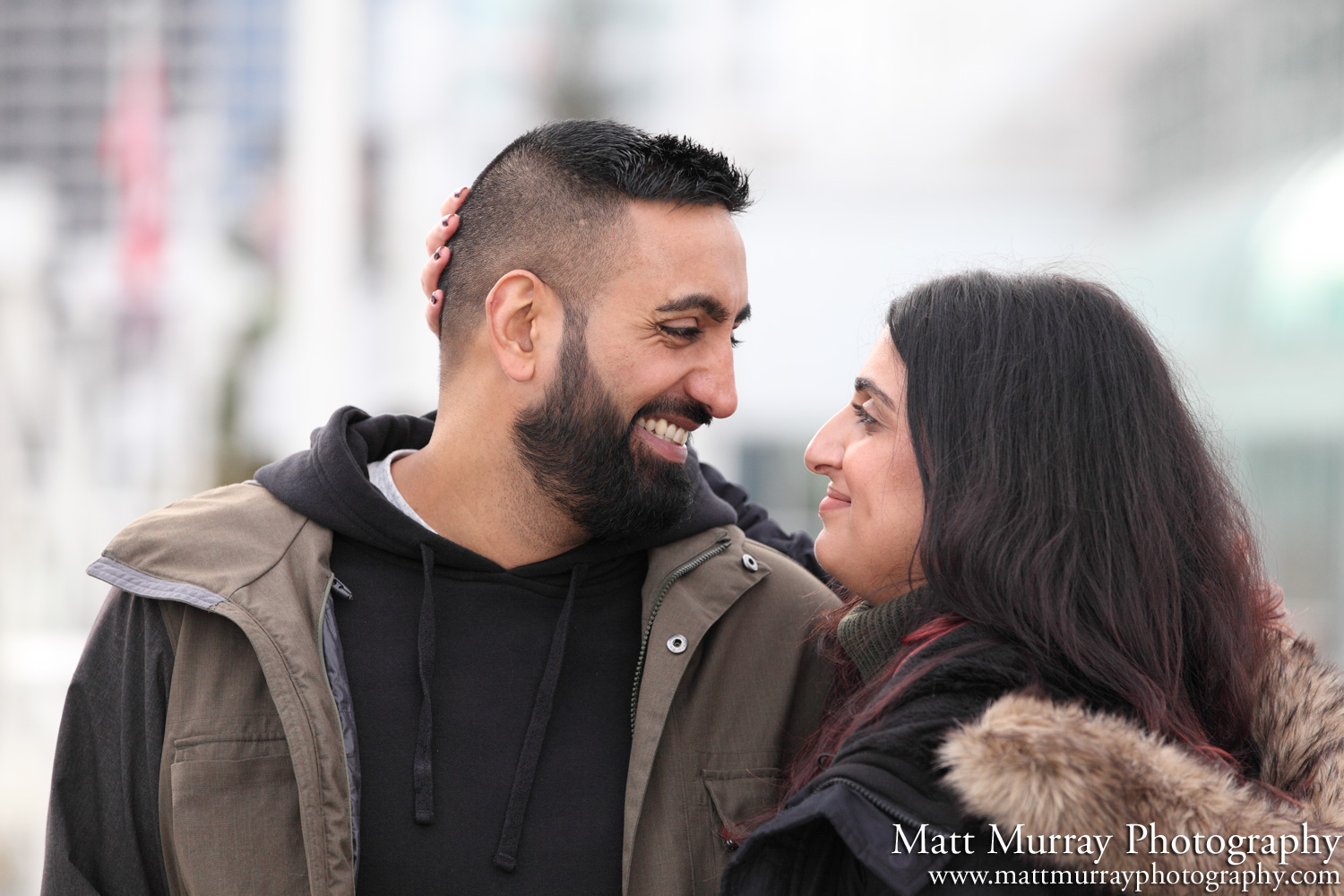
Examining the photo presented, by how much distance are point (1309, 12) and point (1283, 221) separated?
7.54m

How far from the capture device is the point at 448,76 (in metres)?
28.7

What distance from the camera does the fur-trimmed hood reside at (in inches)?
73.5

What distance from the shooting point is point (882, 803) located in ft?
6.55

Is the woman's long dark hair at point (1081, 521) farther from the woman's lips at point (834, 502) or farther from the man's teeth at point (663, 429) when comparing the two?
the man's teeth at point (663, 429)

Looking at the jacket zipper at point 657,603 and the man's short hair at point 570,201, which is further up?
the man's short hair at point 570,201

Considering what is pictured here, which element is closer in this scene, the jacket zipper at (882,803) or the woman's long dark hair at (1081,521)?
the jacket zipper at (882,803)

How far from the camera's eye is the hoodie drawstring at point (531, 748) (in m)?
2.49

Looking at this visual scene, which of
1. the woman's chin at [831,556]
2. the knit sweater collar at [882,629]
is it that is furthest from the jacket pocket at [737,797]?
the woman's chin at [831,556]

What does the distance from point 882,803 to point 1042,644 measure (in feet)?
1.45

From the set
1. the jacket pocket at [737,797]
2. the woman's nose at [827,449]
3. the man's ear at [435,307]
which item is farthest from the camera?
the man's ear at [435,307]

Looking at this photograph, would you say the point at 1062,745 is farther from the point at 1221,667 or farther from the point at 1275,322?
the point at 1275,322

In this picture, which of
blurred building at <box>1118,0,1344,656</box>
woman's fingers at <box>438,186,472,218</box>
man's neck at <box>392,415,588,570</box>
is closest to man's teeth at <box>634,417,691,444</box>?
man's neck at <box>392,415,588,570</box>

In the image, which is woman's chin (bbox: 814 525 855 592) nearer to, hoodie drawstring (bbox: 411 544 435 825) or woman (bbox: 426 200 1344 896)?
woman (bbox: 426 200 1344 896)

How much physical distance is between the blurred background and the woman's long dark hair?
29cm
